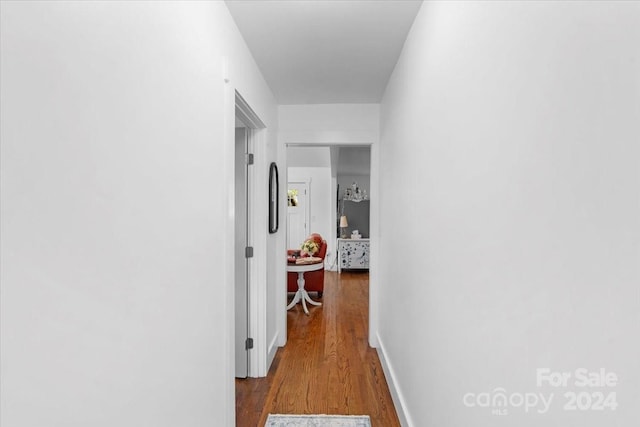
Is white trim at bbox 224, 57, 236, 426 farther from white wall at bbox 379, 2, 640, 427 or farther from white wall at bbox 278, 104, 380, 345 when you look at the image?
white wall at bbox 278, 104, 380, 345

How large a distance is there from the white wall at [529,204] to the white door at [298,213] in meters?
6.87

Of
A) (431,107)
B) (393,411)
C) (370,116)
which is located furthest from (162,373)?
(370,116)

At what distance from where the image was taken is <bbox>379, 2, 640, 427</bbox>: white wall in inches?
24.1

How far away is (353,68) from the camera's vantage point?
2.76 m

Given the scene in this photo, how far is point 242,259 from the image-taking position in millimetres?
2939

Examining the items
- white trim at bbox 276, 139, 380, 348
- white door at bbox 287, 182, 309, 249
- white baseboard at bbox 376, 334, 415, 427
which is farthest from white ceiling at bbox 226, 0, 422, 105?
white door at bbox 287, 182, 309, 249

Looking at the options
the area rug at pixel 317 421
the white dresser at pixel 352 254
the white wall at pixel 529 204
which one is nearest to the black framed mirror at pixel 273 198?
the area rug at pixel 317 421

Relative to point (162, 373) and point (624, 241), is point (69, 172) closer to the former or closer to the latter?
point (162, 373)

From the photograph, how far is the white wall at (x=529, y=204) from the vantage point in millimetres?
612

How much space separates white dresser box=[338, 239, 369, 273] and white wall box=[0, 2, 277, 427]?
6.38m

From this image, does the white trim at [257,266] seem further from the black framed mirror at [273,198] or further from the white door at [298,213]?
the white door at [298,213]

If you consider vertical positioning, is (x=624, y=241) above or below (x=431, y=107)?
below

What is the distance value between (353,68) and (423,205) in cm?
141

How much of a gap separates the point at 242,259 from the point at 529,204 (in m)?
2.40
